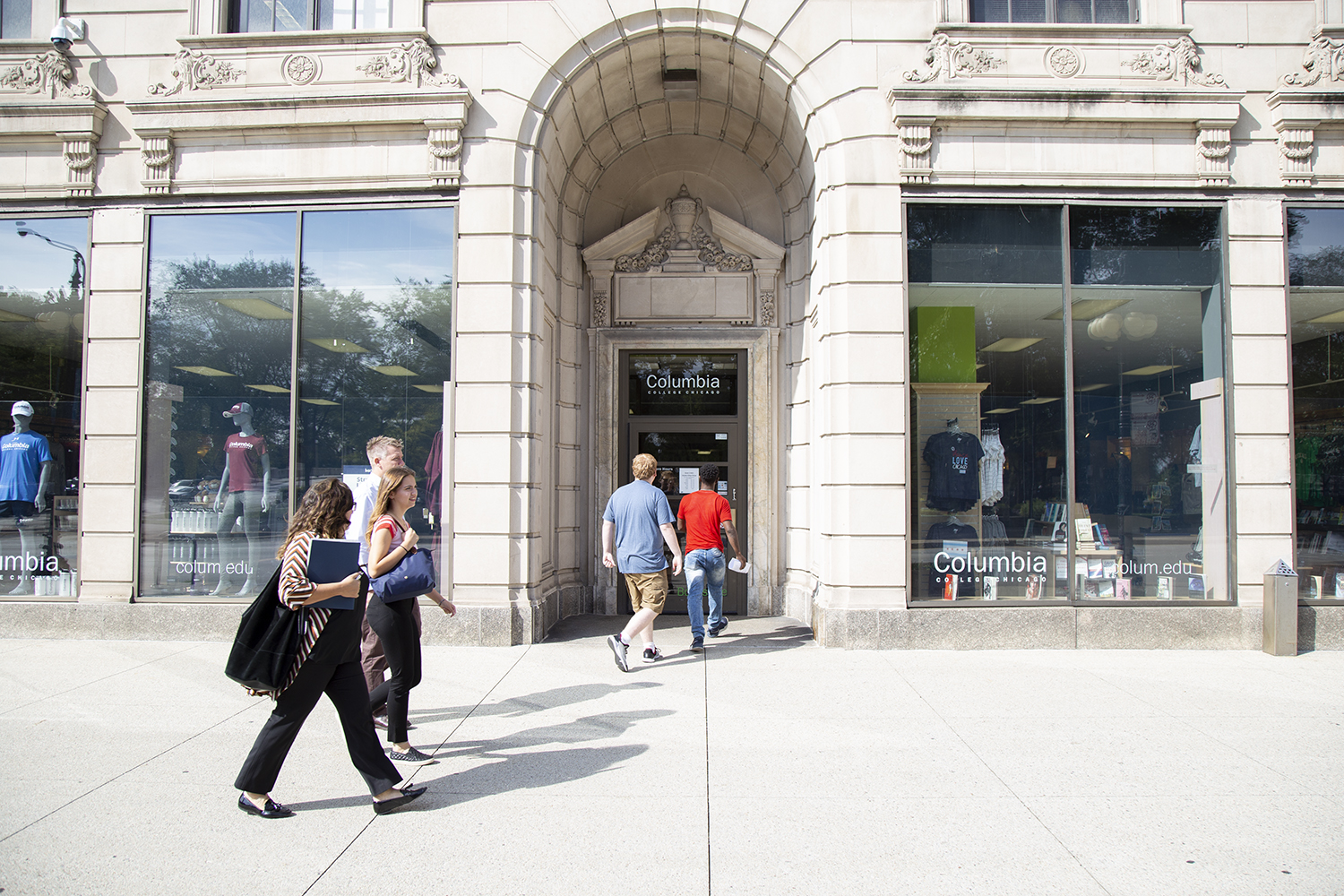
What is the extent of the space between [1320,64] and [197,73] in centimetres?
1195

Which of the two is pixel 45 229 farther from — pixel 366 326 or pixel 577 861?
pixel 577 861

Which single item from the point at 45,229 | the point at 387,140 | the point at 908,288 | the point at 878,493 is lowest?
the point at 878,493

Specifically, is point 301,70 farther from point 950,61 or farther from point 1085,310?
point 1085,310

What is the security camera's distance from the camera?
320 inches

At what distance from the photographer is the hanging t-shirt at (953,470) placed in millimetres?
8102

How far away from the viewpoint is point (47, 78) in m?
8.26

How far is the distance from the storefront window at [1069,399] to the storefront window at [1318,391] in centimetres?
84

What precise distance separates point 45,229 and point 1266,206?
13398 millimetres

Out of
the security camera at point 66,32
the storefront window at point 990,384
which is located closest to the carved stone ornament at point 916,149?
the storefront window at point 990,384

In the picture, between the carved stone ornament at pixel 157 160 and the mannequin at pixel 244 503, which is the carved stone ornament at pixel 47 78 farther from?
the mannequin at pixel 244 503

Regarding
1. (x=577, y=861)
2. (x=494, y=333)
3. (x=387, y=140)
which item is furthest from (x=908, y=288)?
(x=577, y=861)

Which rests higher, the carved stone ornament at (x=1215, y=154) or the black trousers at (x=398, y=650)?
the carved stone ornament at (x=1215, y=154)

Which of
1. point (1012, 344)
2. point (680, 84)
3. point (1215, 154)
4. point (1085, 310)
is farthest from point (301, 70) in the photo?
point (1215, 154)

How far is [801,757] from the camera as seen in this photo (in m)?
4.78
